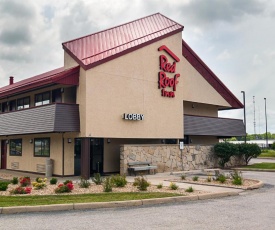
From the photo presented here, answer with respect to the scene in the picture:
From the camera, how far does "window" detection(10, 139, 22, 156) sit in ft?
89.6

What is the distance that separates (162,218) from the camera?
9375 mm

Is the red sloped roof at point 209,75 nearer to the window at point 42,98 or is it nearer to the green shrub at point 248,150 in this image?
the green shrub at point 248,150

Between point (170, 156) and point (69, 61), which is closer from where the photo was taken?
point (69, 61)

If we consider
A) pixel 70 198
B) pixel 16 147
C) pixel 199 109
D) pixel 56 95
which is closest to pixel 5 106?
pixel 16 147

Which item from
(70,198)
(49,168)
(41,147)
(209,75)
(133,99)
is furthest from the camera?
(209,75)

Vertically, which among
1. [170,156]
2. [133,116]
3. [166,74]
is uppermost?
[166,74]

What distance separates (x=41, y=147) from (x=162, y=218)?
16.6 m

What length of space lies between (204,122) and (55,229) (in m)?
22.6

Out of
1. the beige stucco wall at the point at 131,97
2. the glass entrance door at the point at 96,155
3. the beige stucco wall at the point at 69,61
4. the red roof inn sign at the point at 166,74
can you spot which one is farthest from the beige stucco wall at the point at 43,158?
the red roof inn sign at the point at 166,74

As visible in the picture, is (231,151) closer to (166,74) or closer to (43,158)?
(166,74)

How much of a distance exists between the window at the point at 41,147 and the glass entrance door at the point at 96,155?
3092mm

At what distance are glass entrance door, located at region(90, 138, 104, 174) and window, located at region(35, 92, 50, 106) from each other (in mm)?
4387

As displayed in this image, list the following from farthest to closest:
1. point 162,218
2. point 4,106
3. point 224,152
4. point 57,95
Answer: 1. point 4,106
2. point 224,152
3. point 57,95
4. point 162,218

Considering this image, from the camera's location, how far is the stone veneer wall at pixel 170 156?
72.2 feet
